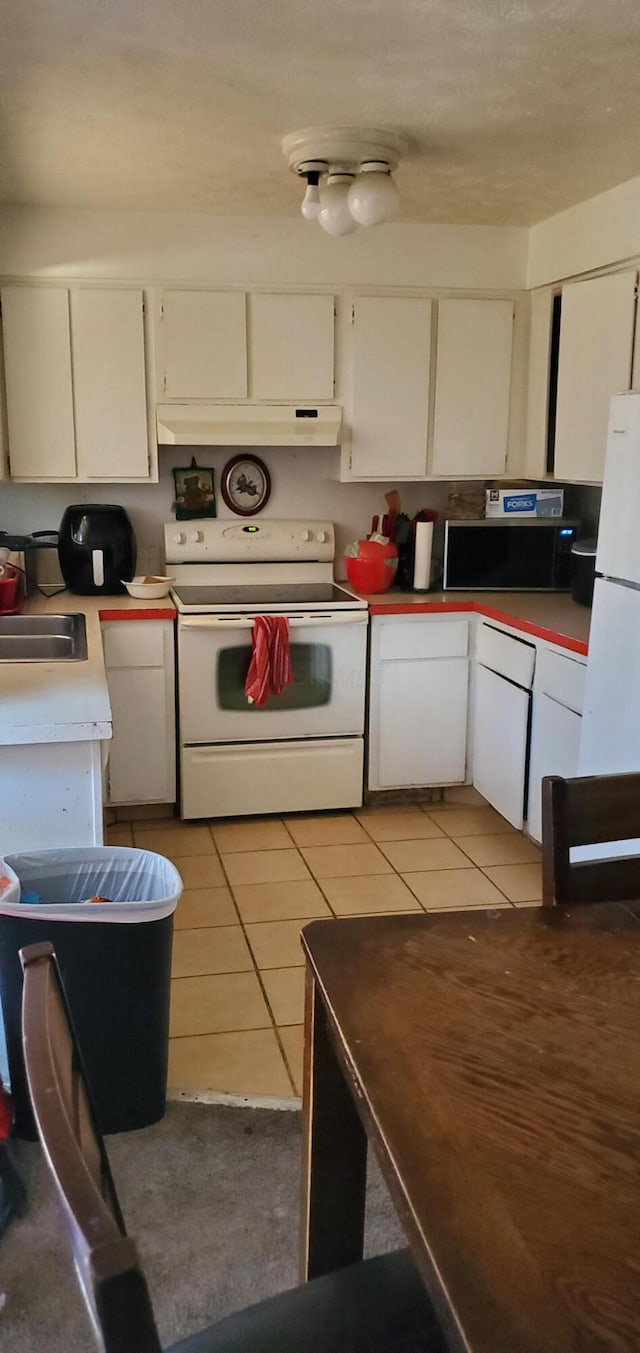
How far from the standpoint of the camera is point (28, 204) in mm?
3740

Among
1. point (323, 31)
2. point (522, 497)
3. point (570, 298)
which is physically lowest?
point (522, 497)

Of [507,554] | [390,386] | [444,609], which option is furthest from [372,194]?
[507,554]

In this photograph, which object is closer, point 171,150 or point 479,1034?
point 479,1034

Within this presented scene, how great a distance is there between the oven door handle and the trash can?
5.26ft

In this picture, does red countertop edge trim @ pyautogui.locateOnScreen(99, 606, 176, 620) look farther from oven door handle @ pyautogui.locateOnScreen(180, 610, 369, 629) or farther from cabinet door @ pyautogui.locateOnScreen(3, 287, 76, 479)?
cabinet door @ pyautogui.locateOnScreen(3, 287, 76, 479)

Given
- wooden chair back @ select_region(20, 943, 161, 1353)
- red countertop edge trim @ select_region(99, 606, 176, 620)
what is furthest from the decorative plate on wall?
wooden chair back @ select_region(20, 943, 161, 1353)

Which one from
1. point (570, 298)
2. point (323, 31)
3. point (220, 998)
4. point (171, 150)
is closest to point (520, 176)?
point (570, 298)

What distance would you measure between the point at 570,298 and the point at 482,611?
1157mm

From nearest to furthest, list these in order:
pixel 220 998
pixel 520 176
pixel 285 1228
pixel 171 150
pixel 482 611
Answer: pixel 285 1228 → pixel 220 998 → pixel 171 150 → pixel 520 176 → pixel 482 611

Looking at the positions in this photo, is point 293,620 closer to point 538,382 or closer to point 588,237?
point 538,382

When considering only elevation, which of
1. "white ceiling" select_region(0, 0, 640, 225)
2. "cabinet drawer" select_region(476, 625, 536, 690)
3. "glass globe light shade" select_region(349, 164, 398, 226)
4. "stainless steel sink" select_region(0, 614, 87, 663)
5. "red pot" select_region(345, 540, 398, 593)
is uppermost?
"white ceiling" select_region(0, 0, 640, 225)

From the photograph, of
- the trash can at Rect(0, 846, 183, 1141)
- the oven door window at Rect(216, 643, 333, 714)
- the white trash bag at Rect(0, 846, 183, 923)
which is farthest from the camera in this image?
the oven door window at Rect(216, 643, 333, 714)

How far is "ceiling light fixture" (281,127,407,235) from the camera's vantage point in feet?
9.45

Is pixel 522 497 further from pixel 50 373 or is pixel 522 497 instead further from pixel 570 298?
pixel 50 373
